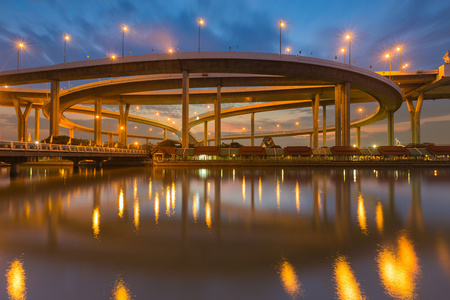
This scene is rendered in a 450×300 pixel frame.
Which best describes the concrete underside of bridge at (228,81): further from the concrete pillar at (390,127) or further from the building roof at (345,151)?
the building roof at (345,151)

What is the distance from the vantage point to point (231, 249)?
4.84m

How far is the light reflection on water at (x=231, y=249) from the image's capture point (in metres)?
3.44

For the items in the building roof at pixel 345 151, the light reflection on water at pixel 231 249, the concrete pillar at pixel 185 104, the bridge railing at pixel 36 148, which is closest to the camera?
the light reflection on water at pixel 231 249

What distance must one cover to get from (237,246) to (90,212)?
567cm

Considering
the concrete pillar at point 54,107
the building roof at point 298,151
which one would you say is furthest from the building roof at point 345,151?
the concrete pillar at point 54,107

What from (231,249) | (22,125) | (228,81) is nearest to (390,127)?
(228,81)

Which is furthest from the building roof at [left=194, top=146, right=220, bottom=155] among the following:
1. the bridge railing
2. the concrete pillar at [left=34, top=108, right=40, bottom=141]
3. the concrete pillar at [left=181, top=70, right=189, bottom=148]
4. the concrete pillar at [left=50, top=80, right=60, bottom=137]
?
the concrete pillar at [left=34, top=108, right=40, bottom=141]

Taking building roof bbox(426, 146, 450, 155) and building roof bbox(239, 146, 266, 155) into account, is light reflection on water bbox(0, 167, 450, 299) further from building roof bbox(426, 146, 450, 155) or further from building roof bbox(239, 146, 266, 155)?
building roof bbox(426, 146, 450, 155)

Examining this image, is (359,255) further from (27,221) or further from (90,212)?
(27,221)

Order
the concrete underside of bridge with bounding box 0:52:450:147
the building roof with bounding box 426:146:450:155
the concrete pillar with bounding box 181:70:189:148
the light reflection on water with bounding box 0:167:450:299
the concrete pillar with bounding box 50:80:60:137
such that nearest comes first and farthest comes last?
the light reflection on water with bounding box 0:167:450:299 → the building roof with bounding box 426:146:450:155 → the concrete underside of bridge with bounding box 0:52:450:147 → the concrete pillar with bounding box 181:70:189:148 → the concrete pillar with bounding box 50:80:60:137

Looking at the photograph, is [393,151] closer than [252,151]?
Yes

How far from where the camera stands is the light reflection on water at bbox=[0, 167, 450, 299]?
135 inches

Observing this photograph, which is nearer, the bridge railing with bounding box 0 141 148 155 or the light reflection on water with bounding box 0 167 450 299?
the light reflection on water with bounding box 0 167 450 299

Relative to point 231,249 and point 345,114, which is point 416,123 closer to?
point 345,114
